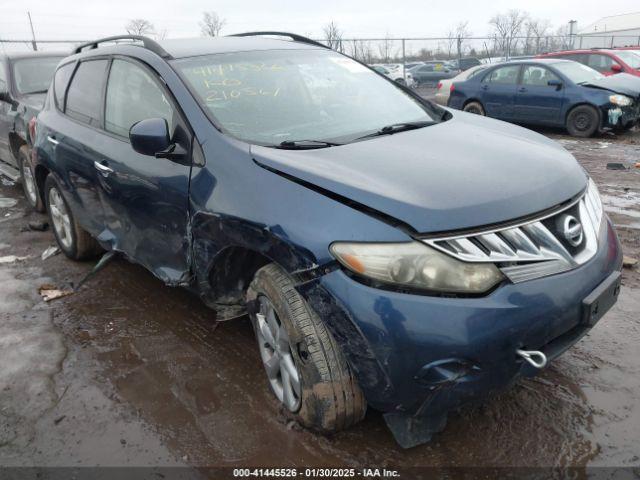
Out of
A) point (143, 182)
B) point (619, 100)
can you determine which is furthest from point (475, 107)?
point (143, 182)

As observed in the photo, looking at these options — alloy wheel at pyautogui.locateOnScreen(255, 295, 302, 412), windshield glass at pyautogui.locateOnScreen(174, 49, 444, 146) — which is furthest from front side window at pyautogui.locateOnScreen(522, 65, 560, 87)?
alloy wheel at pyautogui.locateOnScreen(255, 295, 302, 412)

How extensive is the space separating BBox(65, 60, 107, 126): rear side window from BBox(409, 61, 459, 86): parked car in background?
23249mm

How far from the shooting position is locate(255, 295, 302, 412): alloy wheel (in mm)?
2340

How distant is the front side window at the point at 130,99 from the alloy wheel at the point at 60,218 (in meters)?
1.26

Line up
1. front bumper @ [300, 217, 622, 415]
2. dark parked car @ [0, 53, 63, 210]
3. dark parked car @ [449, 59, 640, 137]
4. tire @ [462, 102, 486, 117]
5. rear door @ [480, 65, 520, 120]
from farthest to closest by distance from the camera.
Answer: tire @ [462, 102, 486, 117] → rear door @ [480, 65, 520, 120] → dark parked car @ [449, 59, 640, 137] → dark parked car @ [0, 53, 63, 210] → front bumper @ [300, 217, 622, 415]

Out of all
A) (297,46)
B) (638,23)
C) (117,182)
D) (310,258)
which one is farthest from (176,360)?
(638,23)

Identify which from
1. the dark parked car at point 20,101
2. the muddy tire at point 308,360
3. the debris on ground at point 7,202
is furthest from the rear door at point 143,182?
the debris on ground at point 7,202

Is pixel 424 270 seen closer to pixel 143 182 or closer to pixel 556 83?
pixel 143 182

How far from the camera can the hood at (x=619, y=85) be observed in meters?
9.59

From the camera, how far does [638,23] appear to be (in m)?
56.0

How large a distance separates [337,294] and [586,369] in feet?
5.31

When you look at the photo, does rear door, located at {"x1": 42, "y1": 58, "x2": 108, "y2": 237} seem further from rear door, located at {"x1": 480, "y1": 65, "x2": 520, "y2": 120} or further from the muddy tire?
rear door, located at {"x1": 480, "y1": 65, "x2": 520, "y2": 120}

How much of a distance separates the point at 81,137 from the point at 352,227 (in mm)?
2512

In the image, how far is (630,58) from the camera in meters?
13.3
